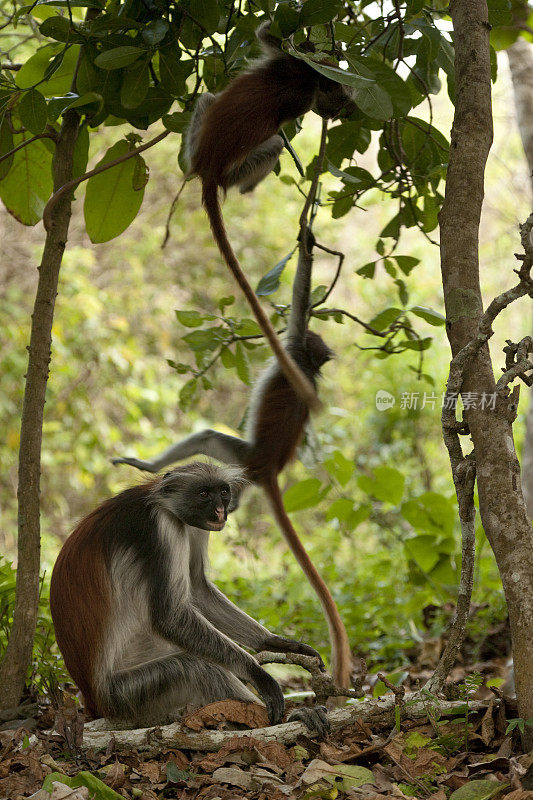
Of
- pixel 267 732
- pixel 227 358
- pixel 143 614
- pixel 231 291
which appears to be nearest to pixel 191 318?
pixel 227 358

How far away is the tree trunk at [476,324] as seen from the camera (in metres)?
1.67

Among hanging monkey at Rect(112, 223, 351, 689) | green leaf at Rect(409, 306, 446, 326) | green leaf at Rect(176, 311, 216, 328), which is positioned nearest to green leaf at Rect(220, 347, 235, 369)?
green leaf at Rect(176, 311, 216, 328)

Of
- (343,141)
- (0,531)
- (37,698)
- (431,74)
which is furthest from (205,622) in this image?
(0,531)

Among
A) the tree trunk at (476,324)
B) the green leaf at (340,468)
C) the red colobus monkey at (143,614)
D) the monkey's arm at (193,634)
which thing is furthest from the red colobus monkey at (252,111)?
the green leaf at (340,468)

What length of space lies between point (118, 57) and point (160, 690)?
1.78 metres

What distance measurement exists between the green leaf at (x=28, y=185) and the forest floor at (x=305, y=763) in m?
1.59

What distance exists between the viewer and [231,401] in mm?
11461

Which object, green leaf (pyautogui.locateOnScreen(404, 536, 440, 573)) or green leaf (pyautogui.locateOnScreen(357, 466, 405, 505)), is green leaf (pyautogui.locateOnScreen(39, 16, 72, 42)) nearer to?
green leaf (pyautogui.locateOnScreen(357, 466, 405, 505))

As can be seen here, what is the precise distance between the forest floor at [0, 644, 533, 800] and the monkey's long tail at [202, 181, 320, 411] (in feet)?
2.52

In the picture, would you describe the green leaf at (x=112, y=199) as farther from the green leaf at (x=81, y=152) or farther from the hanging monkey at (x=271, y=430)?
the hanging monkey at (x=271, y=430)

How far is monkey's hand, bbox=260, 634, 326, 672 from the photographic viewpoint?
8.17 feet

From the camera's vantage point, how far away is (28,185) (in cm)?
274

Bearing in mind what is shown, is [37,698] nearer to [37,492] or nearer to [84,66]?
[37,492]

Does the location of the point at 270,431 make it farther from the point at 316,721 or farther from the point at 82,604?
the point at 316,721
